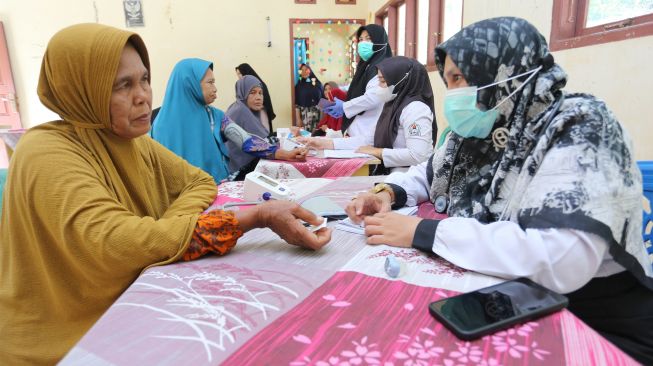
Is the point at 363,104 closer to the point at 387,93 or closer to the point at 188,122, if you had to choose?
the point at 387,93

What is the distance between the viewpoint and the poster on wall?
630 cm

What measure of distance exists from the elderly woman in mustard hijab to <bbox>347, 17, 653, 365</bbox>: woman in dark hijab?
383mm

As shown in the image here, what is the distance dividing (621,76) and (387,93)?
4.32ft

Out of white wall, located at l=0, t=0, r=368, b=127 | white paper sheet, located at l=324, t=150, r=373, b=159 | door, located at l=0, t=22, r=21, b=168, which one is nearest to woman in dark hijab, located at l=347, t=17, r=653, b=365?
white paper sheet, located at l=324, t=150, r=373, b=159

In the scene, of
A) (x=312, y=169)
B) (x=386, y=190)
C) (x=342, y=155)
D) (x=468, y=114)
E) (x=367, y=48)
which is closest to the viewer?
(x=468, y=114)

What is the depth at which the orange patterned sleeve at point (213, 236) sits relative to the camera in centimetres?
90

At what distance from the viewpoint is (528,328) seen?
1.98 feet

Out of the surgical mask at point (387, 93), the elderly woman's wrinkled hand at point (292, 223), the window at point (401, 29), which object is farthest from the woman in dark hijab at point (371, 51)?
the elderly woman's wrinkled hand at point (292, 223)

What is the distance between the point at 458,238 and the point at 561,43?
6.53 feet

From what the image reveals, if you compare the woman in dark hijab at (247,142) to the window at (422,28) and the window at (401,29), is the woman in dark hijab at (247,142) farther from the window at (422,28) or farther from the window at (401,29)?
the window at (401,29)

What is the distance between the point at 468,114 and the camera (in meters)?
1.07

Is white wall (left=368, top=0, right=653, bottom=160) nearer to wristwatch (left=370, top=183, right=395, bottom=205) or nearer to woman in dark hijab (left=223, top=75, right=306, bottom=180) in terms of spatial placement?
wristwatch (left=370, top=183, right=395, bottom=205)

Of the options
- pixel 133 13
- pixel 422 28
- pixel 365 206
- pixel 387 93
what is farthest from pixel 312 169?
pixel 133 13

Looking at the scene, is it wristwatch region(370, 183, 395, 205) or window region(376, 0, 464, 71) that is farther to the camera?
window region(376, 0, 464, 71)
